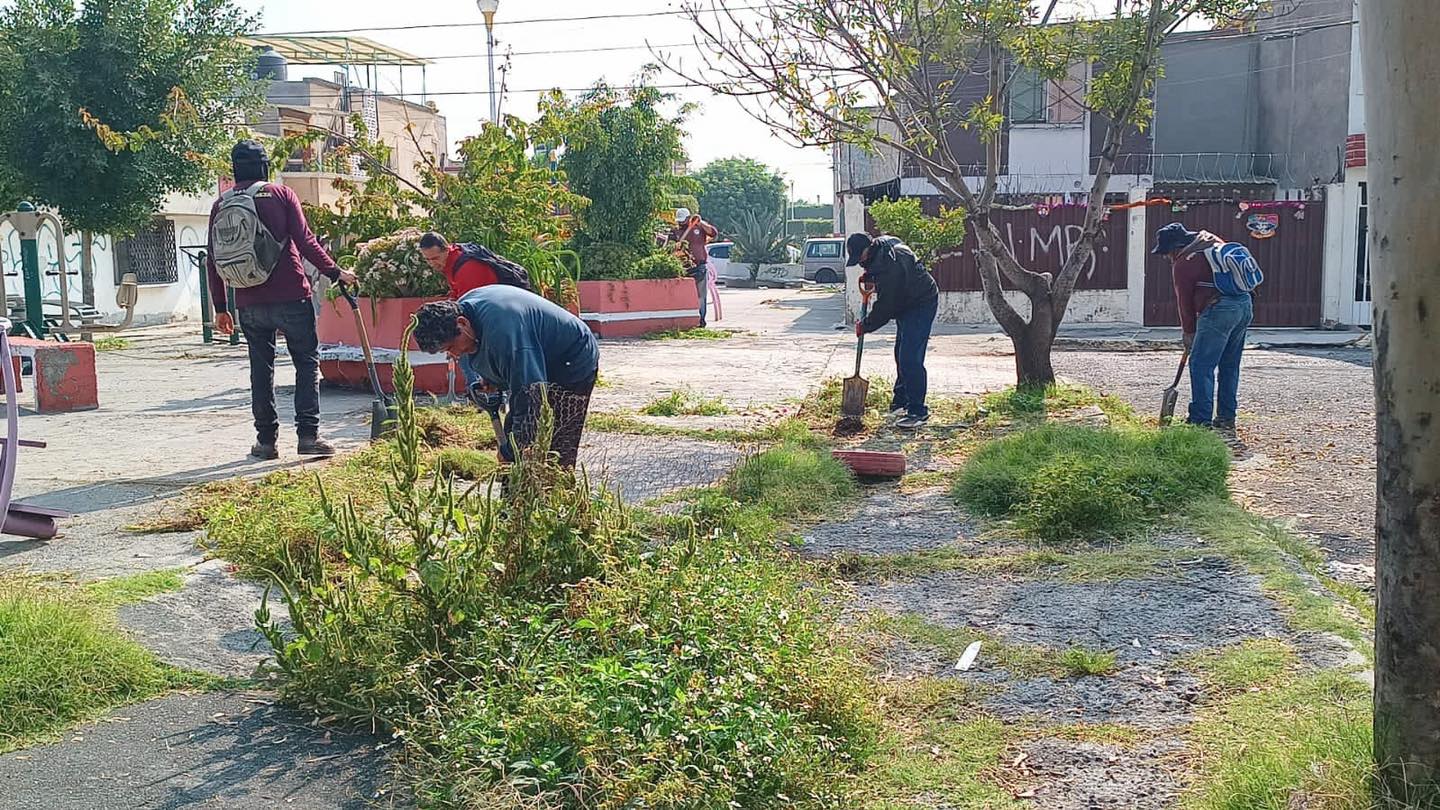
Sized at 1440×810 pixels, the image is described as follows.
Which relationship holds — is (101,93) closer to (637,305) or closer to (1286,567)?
(637,305)

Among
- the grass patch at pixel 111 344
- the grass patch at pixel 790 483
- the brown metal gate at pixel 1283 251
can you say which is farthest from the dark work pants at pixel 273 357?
A: the brown metal gate at pixel 1283 251

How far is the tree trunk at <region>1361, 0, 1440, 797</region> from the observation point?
265 cm

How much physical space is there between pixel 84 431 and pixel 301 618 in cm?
627

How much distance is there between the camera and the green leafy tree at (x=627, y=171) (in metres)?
18.8

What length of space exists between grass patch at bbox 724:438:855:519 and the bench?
6018mm

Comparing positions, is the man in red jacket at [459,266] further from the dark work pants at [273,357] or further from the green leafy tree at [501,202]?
the green leafy tree at [501,202]

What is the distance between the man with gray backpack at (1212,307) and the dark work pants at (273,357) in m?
5.98

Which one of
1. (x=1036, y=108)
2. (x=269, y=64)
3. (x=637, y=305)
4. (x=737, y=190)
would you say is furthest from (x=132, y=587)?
(x=737, y=190)

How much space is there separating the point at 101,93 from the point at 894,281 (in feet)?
48.6

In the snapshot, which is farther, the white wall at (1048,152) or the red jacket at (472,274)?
the white wall at (1048,152)

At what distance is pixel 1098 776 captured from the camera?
3473mm

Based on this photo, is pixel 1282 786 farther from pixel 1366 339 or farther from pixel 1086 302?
pixel 1086 302

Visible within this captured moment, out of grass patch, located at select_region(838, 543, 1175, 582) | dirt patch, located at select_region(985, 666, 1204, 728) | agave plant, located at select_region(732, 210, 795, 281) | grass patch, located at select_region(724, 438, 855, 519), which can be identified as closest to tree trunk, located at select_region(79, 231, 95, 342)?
grass patch, located at select_region(724, 438, 855, 519)

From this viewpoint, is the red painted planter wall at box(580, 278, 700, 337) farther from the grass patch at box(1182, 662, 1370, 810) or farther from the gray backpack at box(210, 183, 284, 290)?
the grass patch at box(1182, 662, 1370, 810)
